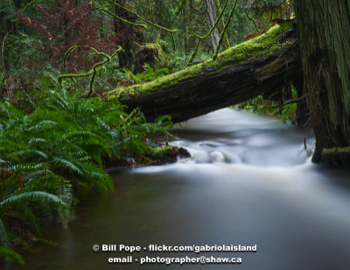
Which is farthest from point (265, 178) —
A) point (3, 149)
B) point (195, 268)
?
point (3, 149)

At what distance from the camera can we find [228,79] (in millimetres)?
5273

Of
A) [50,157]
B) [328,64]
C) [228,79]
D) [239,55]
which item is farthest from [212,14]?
[50,157]

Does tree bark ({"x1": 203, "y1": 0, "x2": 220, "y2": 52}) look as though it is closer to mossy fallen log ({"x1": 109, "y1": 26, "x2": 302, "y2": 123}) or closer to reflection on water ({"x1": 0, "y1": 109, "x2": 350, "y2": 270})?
mossy fallen log ({"x1": 109, "y1": 26, "x2": 302, "y2": 123})

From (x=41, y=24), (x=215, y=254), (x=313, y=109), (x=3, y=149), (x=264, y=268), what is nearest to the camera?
(x=264, y=268)

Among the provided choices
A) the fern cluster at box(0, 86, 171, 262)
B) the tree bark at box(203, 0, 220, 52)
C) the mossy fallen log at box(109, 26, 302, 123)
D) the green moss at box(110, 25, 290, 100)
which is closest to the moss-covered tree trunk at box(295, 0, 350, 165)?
the mossy fallen log at box(109, 26, 302, 123)

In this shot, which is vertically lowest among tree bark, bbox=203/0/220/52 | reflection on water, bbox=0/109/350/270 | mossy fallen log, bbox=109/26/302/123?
reflection on water, bbox=0/109/350/270

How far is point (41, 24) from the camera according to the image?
7656 mm

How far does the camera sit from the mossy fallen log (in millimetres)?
5062

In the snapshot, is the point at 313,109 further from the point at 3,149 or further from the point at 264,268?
the point at 3,149

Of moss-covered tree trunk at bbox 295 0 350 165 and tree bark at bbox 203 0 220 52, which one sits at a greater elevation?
tree bark at bbox 203 0 220 52

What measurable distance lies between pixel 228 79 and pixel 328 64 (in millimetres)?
2091

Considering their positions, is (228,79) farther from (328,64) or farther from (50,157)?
(50,157)

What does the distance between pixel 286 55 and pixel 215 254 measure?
169 inches

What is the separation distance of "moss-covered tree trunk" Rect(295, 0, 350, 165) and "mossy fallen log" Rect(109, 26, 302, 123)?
51.7 inches
